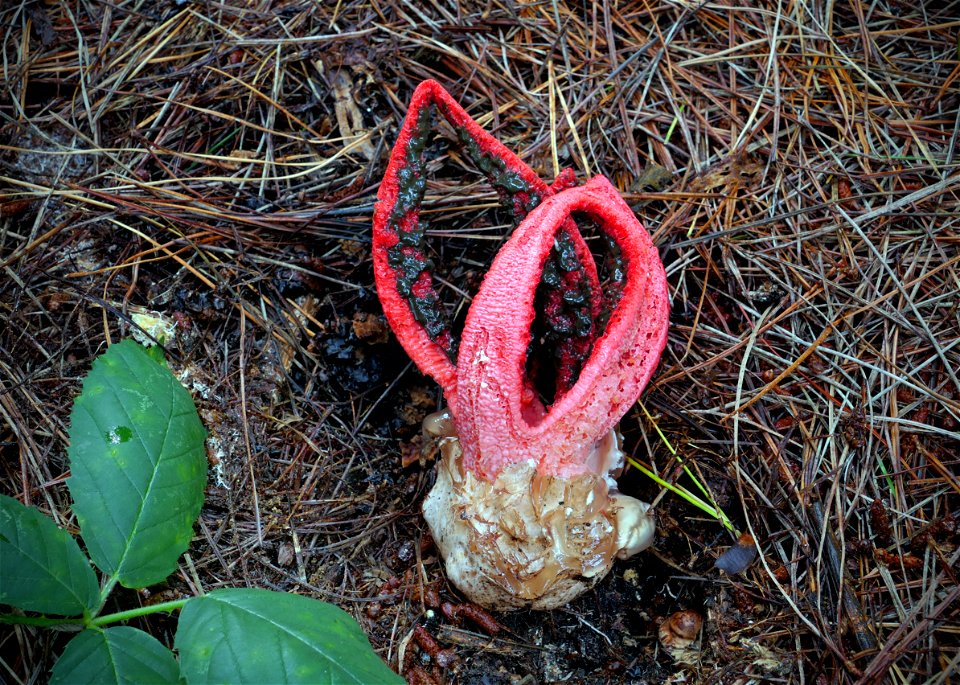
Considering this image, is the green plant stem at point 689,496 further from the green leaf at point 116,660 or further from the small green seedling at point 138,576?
the green leaf at point 116,660

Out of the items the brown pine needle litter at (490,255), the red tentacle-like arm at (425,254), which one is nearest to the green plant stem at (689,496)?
the brown pine needle litter at (490,255)

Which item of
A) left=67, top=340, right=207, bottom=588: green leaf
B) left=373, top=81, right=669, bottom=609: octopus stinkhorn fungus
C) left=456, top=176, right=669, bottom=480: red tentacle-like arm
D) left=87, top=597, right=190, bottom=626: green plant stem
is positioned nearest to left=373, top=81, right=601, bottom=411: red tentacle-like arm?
left=373, top=81, right=669, bottom=609: octopus stinkhorn fungus

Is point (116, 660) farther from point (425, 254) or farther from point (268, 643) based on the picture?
point (425, 254)

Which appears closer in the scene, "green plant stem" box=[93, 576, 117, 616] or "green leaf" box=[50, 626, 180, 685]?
"green leaf" box=[50, 626, 180, 685]

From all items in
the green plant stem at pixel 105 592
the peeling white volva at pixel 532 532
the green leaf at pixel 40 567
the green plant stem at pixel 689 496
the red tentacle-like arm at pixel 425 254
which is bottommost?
the green plant stem at pixel 689 496

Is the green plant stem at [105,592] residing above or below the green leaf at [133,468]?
below

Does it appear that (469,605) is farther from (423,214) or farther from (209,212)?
(209,212)

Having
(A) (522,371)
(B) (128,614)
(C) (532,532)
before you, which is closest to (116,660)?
(B) (128,614)

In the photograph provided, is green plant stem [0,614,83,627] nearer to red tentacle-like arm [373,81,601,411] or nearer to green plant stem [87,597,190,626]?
green plant stem [87,597,190,626]
